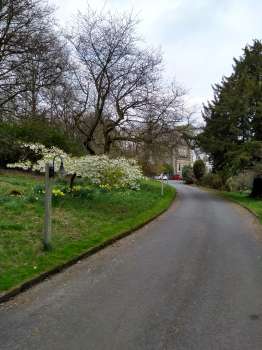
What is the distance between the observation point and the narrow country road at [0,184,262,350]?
579 cm

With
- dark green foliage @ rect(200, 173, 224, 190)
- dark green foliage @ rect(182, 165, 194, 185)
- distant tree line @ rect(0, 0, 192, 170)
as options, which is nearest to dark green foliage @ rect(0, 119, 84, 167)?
distant tree line @ rect(0, 0, 192, 170)

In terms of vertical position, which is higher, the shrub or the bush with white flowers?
the bush with white flowers

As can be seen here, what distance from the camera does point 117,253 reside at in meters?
11.9

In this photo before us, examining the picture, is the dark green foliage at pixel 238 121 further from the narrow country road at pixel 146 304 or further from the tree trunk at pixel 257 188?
the narrow country road at pixel 146 304

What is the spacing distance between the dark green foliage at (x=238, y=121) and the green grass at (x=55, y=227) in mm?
14057

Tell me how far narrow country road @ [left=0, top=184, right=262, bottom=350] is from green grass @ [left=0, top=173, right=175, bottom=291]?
0.56 m

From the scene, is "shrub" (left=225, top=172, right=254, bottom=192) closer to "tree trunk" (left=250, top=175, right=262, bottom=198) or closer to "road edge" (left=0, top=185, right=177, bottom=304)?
"tree trunk" (left=250, top=175, right=262, bottom=198)

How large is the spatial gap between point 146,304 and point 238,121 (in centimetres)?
3032

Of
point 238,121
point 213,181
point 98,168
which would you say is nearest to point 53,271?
point 98,168

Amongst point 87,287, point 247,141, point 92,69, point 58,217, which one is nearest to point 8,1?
point 58,217

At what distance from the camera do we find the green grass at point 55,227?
9.41 metres

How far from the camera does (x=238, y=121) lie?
35906 mm

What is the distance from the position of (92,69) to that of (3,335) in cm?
2752

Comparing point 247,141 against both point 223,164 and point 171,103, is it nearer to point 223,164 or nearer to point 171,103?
point 223,164
